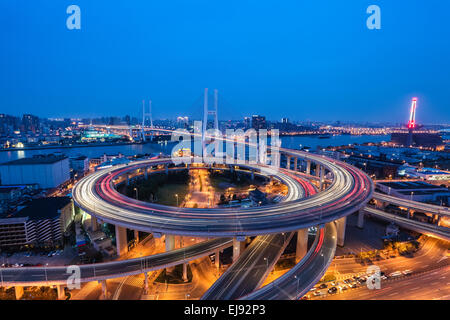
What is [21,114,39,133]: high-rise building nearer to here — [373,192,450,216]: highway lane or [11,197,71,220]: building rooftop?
[11,197,71,220]: building rooftop

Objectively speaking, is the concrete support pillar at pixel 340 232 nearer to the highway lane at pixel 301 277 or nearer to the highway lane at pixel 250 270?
the highway lane at pixel 301 277

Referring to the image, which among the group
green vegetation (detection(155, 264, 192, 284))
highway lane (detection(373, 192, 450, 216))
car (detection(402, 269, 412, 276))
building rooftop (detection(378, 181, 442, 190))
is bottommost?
green vegetation (detection(155, 264, 192, 284))

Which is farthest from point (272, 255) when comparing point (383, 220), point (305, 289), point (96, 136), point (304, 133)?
point (304, 133)

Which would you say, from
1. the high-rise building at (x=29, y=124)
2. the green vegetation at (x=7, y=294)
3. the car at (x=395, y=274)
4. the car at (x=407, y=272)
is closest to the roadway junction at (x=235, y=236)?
the green vegetation at (x=7, y=294)

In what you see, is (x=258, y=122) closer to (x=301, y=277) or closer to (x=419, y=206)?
(x=419, y=206)

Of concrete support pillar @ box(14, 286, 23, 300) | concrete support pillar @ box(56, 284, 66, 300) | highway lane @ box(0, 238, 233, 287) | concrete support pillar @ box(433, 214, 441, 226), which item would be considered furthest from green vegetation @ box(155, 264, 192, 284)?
concrete support pillar @ box(433, 214, 441, 226)
